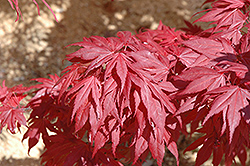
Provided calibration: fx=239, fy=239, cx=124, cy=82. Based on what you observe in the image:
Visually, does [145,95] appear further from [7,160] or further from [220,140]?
[7,160]

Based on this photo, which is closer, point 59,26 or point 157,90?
point 157,90

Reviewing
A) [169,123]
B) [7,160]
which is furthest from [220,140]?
[7,160]

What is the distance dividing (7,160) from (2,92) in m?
1.44

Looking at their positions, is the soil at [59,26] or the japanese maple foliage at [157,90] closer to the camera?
the japanese maple foliage at [157,90]

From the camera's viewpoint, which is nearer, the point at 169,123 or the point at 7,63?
the point at 169,123

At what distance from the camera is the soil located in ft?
→ 9.46

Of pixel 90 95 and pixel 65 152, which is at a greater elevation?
pixel 90 95

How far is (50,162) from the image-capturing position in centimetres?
121

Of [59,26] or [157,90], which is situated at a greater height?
[59,26]

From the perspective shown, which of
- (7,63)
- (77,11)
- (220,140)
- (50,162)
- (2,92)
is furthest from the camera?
(77,11)

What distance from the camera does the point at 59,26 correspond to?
301 centimetres

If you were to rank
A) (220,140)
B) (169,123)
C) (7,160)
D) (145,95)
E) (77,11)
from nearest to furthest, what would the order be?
(145,95) → (169,123) → (220,140) → (7,160) → (77,11)

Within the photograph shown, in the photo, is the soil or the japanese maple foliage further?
the soil

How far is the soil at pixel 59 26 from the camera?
288cm
